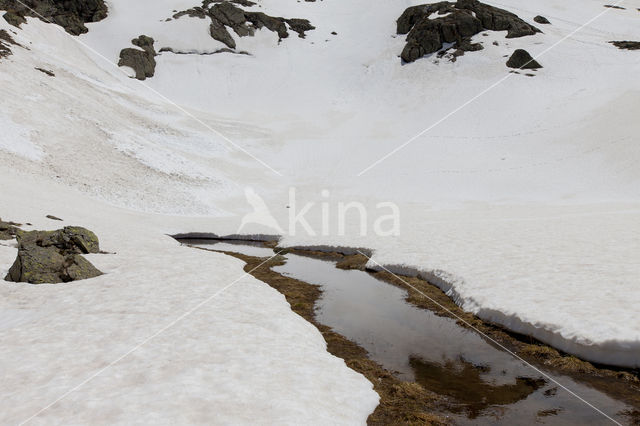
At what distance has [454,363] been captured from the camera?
11695 mm

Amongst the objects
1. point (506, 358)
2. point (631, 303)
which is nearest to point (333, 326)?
point (506, 358)

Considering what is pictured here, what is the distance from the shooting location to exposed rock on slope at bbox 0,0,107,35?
3060 inches

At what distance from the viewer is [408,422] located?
8.73 metres

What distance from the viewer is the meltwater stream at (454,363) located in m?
8.94

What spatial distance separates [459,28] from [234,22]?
218ft

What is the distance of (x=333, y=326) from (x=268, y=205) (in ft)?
116

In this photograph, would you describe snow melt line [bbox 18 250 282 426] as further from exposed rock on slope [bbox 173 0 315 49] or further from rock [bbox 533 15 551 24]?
rock [bbox 533 15 551 24]

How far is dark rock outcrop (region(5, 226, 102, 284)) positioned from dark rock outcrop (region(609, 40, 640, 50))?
104842 millimetres

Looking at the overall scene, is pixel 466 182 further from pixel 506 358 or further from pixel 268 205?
pixel 506 358

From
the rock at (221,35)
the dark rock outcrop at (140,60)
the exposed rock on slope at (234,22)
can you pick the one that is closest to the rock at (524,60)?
the exposed rock on slope at (234,22)

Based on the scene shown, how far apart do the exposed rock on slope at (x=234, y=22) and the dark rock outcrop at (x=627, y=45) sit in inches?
3224

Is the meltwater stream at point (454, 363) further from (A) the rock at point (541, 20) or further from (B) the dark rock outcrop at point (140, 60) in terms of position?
(A) the rock at point (541, 20)

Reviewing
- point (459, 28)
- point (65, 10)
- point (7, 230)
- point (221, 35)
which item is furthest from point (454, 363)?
point (65, 10)

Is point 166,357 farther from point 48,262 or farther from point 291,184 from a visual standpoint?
point 291,184
